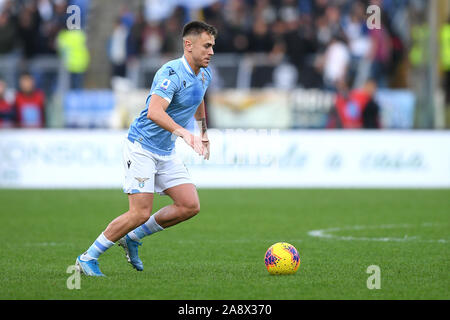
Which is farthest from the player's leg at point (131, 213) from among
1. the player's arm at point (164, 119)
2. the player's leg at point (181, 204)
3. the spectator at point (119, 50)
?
the spectator at point (119, 50)

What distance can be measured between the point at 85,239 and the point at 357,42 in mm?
12466

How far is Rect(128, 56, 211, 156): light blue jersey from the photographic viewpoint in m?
8.08

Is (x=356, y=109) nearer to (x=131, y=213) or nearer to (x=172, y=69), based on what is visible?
(x=172, y=69)

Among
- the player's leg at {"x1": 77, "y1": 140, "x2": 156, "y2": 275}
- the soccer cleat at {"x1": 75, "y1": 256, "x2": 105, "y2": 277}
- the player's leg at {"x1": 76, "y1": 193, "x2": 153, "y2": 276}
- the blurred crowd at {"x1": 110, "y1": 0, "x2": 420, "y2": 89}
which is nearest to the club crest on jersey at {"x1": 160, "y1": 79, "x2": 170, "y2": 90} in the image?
the player's leg at {"x1": 77, "y1": 140, "x2": 156, "y2": 275}

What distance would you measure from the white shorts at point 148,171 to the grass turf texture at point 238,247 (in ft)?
2.64

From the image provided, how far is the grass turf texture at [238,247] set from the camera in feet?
24.5

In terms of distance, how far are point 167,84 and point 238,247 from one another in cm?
306

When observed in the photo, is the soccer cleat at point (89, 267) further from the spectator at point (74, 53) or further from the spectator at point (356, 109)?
the spectator at point (74, 53)

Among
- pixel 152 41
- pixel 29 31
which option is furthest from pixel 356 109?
pixel 29 31

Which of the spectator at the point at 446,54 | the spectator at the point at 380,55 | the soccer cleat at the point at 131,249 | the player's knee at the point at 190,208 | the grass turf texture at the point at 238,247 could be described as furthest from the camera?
the spectator at the point at 380,55

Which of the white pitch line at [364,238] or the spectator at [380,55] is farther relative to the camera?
the spectator at [380,55]

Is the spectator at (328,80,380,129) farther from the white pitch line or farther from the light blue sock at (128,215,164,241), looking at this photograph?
the light blue sock at (128,215,164,241)

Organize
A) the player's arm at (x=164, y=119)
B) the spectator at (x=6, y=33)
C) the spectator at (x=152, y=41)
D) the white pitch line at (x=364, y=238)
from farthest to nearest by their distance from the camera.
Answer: the spectator at (x=152, y=41) < the spectator at (x=6, y=33) < the white pitch line at (x=364, y=238) < the player's arm at (x=164, y=119)

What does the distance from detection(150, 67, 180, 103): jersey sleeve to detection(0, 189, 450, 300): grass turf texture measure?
1.60 m
